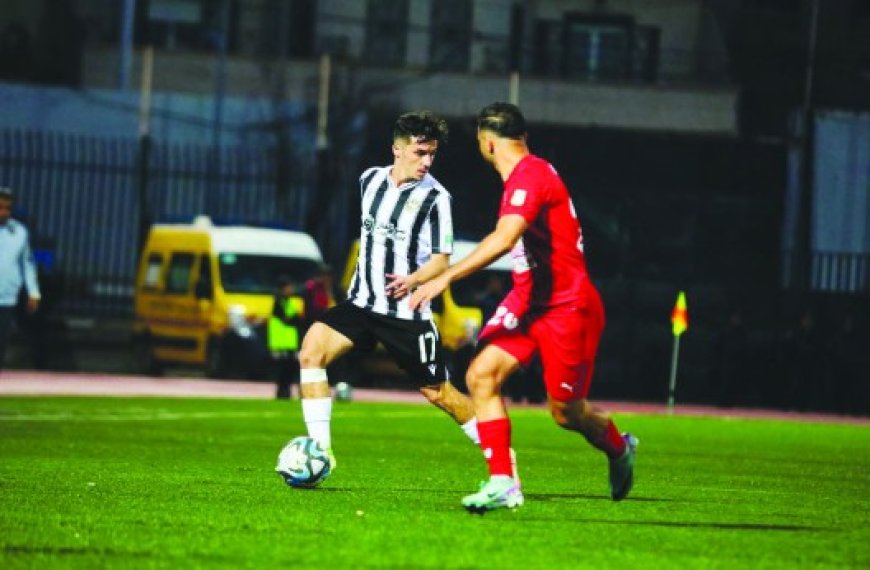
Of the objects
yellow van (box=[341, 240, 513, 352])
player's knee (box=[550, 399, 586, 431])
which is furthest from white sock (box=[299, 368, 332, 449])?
yellow van (box=[341, 240, 513, 352])

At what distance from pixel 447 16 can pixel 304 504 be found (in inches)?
1723

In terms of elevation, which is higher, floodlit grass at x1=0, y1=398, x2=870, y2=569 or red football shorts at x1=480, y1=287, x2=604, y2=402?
red football shorts at x1=480, y1=287, x2=604, y2=402

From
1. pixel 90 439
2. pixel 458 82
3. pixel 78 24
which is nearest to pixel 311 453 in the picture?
pixel 90 439

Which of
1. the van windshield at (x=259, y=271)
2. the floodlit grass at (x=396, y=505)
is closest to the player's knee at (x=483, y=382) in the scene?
the floodlit grass at (x=396, y=505)

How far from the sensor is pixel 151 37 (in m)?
54.2

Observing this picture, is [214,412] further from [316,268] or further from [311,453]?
[311,453]

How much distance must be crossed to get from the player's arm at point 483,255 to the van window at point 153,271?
23139mm

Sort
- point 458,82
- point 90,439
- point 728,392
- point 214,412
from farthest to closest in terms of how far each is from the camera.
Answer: point 458,82 → point 728,392 → point 214,412 → point 90,439

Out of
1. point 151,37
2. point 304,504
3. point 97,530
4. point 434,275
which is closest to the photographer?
point 97,530

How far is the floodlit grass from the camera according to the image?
9188 mm

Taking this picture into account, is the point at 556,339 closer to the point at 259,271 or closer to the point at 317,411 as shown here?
the point at 317,411

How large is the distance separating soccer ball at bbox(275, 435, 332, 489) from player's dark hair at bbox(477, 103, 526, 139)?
224cm

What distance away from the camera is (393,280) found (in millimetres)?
12797

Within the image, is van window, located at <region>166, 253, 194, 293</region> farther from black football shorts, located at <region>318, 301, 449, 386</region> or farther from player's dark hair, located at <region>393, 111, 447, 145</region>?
player's dark hair, located at <region>393, 111, 447, 145</region>
